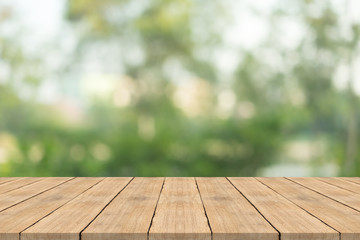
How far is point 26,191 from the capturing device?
1887mm

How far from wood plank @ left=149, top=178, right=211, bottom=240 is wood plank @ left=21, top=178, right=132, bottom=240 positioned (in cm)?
19

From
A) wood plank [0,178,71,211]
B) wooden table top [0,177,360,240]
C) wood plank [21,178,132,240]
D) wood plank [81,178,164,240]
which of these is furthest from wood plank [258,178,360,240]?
wood plank [0,178,71,211]

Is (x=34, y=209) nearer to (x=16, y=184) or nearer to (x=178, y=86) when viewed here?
(x=16, y=184)

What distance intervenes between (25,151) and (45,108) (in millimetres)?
439

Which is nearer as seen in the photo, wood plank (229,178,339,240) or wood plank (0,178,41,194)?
wood plank (229,178,339,240)

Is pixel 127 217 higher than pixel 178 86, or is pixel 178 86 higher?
pixel 178 86

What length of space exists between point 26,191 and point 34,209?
0.45 metres

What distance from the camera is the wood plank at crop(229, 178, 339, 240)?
1.14 m

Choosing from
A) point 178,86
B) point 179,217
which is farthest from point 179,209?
point 178,86

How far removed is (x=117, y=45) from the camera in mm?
4496

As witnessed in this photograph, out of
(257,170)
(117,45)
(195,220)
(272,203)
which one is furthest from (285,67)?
(195,220)

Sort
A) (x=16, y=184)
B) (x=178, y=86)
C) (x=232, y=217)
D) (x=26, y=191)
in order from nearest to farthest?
1. (x=232, y=217)
2. (x=26, y=191)
3. (x=16, y=184)
4. (x=178, y=86)

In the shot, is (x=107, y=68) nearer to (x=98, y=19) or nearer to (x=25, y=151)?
(x=98, y=19)

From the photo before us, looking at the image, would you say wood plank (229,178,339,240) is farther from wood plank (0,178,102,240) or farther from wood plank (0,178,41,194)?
wood plank (0,178,41,194)
